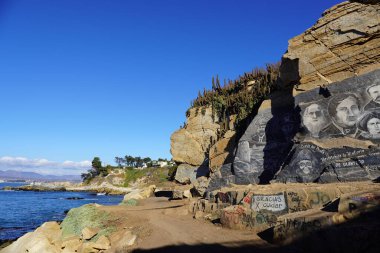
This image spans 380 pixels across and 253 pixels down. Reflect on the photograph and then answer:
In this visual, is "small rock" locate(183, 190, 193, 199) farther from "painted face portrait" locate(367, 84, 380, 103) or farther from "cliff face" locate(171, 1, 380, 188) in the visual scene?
"painted face portrait" locate(367, 84, 380, 103)

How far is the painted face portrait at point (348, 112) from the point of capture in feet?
54.0

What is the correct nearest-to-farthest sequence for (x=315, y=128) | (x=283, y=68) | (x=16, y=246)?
(x=315, y=128)
(x=16, y=246)
(x=283, y=68)

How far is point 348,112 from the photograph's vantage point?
16.8 m

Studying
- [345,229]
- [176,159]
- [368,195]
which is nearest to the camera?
[345,229]

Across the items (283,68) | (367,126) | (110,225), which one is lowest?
(110,225)

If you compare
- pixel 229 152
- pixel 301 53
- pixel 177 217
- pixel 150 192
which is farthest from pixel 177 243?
pixel 150 192

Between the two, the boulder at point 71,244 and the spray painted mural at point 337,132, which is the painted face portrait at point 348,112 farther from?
the boulder at point 71,244

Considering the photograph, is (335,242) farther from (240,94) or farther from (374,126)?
(240,94)

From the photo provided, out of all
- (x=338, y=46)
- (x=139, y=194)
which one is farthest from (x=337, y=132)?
(x=139, y=194)

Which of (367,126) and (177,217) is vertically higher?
(367,126)

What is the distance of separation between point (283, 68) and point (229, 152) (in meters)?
11.5

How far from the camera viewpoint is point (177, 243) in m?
13.1

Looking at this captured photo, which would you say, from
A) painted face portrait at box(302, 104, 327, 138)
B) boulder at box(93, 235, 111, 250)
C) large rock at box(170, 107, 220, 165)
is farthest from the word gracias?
large rock at box(170, 107, 220, 165)

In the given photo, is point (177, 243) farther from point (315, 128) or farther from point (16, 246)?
point (16, 246)
